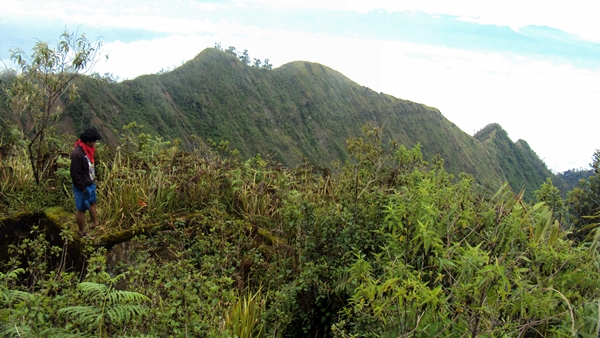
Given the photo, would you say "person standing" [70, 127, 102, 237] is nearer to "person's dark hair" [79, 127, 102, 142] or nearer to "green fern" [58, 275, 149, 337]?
"person's dark hair" [79, 127, 102, 142]

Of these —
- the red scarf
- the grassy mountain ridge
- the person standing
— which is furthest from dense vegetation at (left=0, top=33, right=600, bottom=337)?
the grassy mountain ridge

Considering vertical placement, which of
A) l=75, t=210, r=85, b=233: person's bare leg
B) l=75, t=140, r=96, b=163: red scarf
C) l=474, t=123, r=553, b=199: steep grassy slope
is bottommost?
l=474, t=123, r=553, b=199: steep grassy slope

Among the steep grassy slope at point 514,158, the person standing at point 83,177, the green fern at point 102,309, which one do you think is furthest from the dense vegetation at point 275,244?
the steep grassy slope at point 514,158

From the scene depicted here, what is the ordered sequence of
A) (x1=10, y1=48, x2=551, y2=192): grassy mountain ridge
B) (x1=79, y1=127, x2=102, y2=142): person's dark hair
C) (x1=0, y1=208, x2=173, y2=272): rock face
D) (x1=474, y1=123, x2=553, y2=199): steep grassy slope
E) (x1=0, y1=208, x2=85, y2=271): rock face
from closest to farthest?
(x1=0, y1=208, x2=173, y2=272): rock face < (x1=79, y1=127, x2=102, y2=142): person's dark hair < (x1=0, y1=208, x2=85, y2=271): rock face < (x1=10, y1=48, x2=551, y2=192): grassy mountain ridge < (x1=474, y1=123, x2=553, y2=199): steep grassy slope

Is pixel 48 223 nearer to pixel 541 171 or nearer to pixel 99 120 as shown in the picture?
pixel 99 120

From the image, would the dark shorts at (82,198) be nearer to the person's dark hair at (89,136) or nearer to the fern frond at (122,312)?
the person's dark hair at (89,136)

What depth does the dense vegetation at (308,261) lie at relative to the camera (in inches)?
105

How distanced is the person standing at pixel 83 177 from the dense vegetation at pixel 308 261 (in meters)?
0.28

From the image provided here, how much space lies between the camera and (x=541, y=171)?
3553 inches

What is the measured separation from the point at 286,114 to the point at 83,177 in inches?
3298

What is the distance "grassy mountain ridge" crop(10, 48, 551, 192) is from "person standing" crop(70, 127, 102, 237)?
59.1 m

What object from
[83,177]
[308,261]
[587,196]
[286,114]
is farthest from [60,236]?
[286,114]

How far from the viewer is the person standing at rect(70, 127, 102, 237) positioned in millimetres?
5230

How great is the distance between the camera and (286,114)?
88375 millimetres
